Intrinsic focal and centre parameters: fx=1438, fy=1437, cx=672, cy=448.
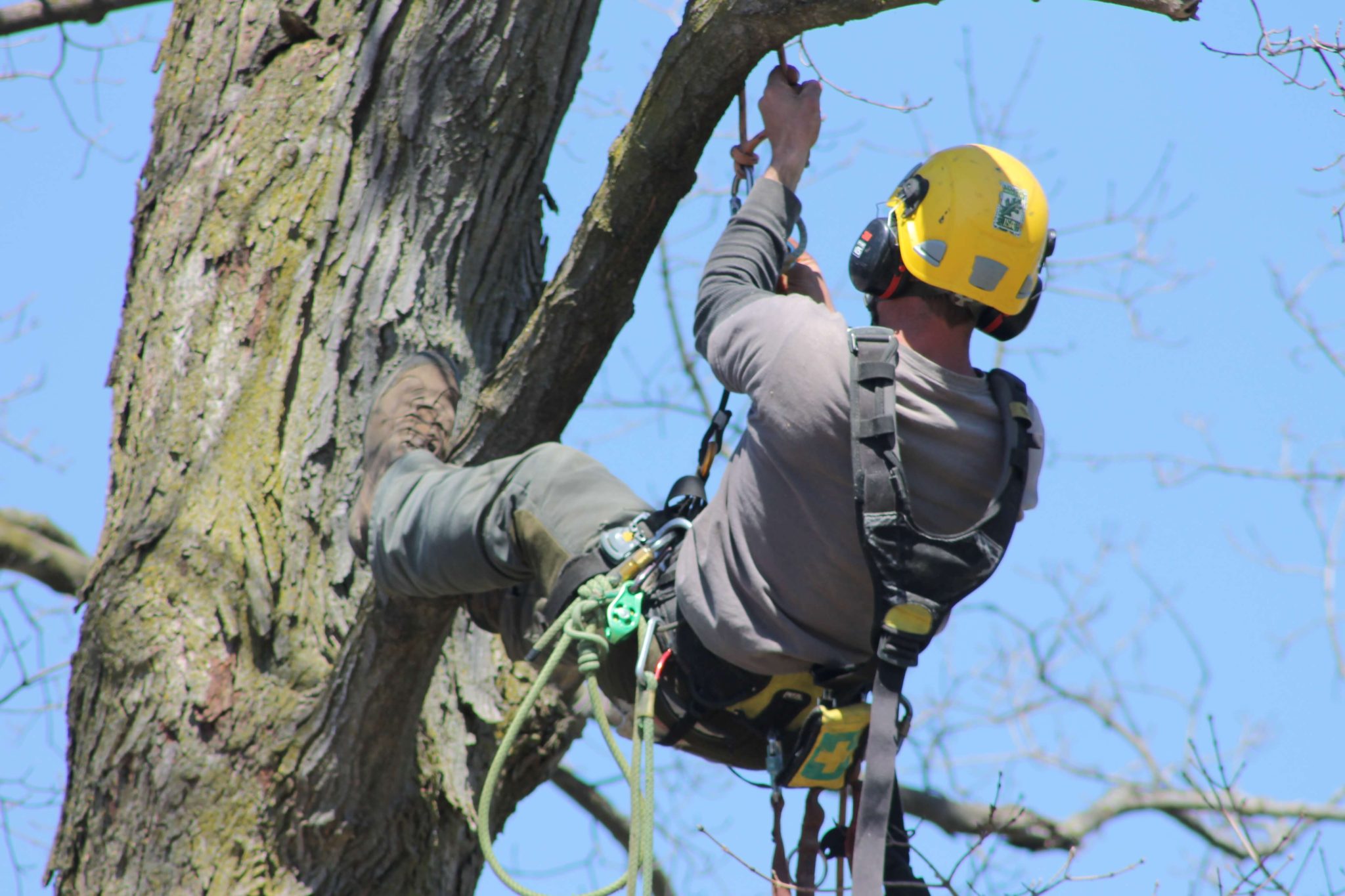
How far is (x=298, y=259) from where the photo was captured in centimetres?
370


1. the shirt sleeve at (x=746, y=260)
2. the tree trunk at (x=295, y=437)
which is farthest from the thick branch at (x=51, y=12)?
the shirt sleeve at (x=746, y=260)

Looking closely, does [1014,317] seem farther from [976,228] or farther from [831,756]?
[831,756]

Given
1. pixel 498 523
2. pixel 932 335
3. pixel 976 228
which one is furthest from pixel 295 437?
pixel 976 228

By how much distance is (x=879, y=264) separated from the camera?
2.65 meters

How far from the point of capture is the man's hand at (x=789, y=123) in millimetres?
2934

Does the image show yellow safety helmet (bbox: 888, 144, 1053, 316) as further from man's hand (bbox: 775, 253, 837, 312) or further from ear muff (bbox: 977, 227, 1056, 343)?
man's hand (bbox: 775, 253, 837, 312)

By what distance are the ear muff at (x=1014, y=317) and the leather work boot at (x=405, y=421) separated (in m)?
1.27

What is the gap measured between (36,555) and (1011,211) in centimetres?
327

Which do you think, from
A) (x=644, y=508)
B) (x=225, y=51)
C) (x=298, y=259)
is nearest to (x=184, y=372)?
(x=298, y=259)

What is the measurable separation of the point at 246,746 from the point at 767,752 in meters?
1.22

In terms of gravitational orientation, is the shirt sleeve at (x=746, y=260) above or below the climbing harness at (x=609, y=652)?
above

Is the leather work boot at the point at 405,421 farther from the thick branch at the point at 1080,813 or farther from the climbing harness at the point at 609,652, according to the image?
the thick branch at the point at 1080,813

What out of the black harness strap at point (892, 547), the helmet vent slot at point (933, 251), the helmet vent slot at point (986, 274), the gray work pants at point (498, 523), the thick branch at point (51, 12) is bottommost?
the black harness strap at point (892, 547)

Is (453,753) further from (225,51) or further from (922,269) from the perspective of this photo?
(225,51)
